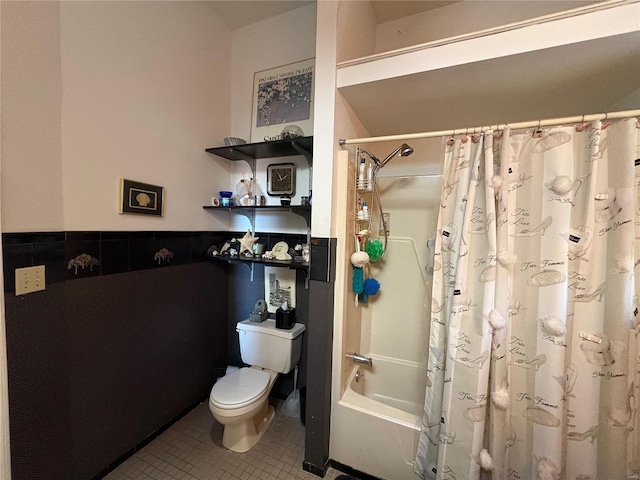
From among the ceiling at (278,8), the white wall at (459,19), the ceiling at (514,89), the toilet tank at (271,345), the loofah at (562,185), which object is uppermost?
the ceiling at (278,8)

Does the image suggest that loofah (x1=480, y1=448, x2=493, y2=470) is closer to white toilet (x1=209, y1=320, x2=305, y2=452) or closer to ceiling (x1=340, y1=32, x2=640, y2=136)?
white toilet (x1=209, y1=320, x2=305, y2=452)

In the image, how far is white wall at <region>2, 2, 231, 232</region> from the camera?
3.20ft

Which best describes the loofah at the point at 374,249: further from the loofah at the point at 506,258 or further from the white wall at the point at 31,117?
the white wall at the point at 31,117

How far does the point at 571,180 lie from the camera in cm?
98

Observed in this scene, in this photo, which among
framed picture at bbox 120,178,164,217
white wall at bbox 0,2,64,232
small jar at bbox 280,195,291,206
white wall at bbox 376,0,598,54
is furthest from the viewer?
small jar at bbox 280,195,291,206

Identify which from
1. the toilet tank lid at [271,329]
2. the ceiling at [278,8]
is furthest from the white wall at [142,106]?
the toilet tank lid at [271,329]

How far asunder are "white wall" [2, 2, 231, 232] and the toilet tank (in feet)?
2.91

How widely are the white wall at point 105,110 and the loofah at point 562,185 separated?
2.07 meters

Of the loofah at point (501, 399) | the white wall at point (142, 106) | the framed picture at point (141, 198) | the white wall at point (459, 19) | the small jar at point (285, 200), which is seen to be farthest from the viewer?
the small jar at point (285, 200)

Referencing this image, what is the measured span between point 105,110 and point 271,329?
1605mm

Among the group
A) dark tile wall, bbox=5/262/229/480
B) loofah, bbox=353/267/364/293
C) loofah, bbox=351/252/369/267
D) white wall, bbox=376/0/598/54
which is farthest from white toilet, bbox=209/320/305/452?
white wall, bbox=376/0/598/54

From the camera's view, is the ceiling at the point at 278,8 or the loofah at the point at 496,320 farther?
the ceiling at the point at 278,8

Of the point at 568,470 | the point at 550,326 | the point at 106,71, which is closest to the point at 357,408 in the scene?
the point at 568,470

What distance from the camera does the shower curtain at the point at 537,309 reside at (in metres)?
0.94
